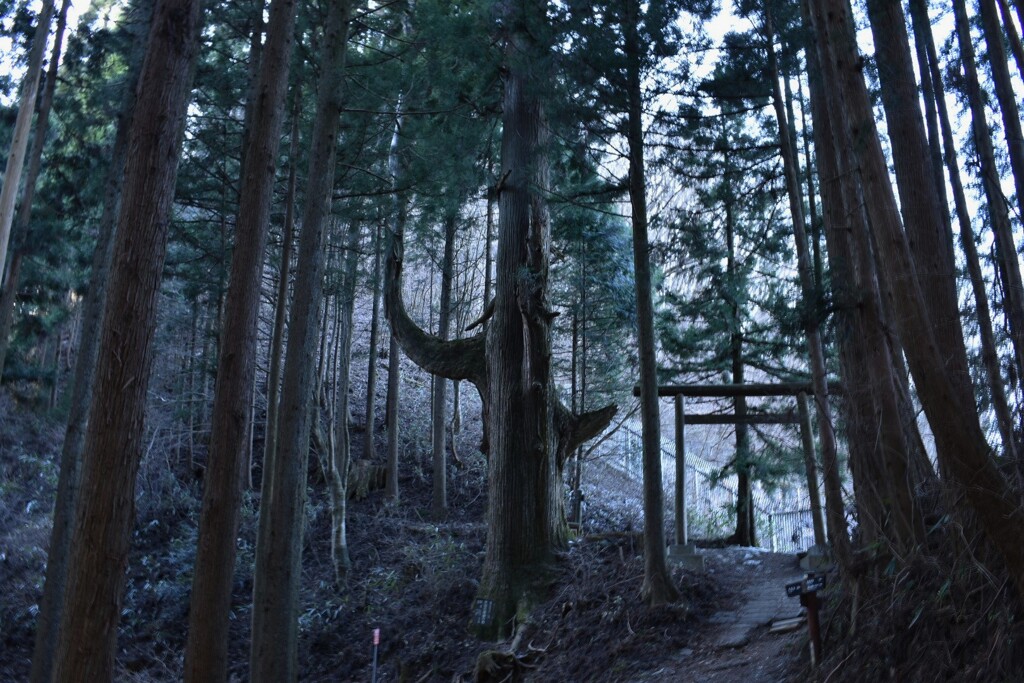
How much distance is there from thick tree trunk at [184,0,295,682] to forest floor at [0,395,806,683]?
367cm

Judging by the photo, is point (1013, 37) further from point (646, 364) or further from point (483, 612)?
point (483, 612)

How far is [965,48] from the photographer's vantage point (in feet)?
30.2

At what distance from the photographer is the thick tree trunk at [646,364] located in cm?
939

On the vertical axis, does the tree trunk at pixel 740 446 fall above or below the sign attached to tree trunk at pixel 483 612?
A: above

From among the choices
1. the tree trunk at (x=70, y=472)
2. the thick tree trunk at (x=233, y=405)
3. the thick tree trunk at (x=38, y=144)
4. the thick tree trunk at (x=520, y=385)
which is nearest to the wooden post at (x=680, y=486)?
the thick tree trunk at (x=520, y=385)

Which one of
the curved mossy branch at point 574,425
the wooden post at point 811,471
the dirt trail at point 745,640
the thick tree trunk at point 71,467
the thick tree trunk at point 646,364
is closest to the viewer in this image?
the dirt trail at point 745,640

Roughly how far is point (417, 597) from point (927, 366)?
32.9ft

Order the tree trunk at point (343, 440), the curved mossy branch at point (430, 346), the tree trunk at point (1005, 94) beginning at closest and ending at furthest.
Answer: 1. the tree trunk at point (1005, 94)
2. the curved mossy branch at point (430, 346)
3. the tree trunk at point (343, 440)

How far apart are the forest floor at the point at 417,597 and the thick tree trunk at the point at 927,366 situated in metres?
2.49

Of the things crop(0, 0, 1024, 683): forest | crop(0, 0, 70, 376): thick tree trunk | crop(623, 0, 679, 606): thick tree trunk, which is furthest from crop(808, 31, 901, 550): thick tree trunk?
crop(0, 0, 70, 376): thick tree trunk

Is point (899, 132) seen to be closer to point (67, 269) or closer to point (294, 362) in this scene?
point (294, 362)

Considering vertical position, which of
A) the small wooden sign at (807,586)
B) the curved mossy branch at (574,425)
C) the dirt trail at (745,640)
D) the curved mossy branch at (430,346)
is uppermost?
the curved mossy branch at (430,346)

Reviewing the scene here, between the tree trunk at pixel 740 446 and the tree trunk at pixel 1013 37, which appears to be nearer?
the tree trunk at pixel 1013 37

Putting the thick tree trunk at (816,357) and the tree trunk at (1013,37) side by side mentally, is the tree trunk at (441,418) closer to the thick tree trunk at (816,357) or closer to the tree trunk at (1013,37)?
the thick tree trunk at (816,357)
